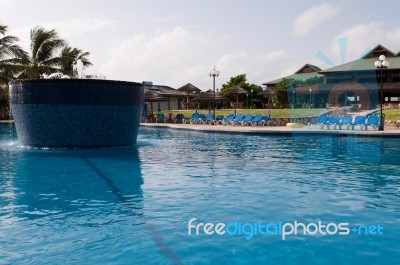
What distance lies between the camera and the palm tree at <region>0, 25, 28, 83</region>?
34344 mm

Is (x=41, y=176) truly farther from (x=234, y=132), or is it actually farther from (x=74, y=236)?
(x=234, y=132)

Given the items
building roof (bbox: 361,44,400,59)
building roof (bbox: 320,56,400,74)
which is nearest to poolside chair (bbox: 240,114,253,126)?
building roof (bbox: 320,56,400,74)

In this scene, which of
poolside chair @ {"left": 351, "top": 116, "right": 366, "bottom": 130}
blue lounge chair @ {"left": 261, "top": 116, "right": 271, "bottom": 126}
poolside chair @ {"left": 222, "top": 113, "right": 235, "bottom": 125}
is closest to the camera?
poolside chair @ {"left": 351, "top": 116, "right": 366, "bottom": 130}

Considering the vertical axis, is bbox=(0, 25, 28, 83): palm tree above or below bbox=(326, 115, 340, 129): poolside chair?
above

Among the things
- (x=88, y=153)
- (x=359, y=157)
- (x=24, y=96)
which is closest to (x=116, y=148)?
(x=88, y=153)

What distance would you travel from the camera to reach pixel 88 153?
1405 cm

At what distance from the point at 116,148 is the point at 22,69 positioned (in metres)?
23.6

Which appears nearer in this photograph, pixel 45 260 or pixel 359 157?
pixel 45 260

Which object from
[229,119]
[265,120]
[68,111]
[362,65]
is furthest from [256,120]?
[362,65]

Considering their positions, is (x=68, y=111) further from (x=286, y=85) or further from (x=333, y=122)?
(x=286, y=85)

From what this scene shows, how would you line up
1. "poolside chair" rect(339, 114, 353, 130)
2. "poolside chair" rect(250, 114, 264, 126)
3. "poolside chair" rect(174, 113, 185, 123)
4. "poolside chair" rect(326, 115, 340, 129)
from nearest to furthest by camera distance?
"poolside chair" rect(339, 114, 353, 130) → "poolside chair" rect(326, 115, 340, 129) → "poolside chair" rect(250, 114, 264, 126) → "poolside chair" rect(174, 113, 185, 123)

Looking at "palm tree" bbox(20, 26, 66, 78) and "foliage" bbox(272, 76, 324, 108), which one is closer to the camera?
"palm tree" bbox(20, 26, 66, 78)

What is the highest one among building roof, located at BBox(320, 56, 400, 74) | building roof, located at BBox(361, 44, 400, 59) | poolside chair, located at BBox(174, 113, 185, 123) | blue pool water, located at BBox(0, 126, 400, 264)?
building roof, located at BBox(361, 44, 400, 59)

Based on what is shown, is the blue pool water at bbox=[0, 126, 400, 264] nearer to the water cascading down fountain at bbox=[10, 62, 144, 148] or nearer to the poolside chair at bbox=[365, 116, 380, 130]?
the water cascading down fountain at bbox=[10, 62, 144, 148]
